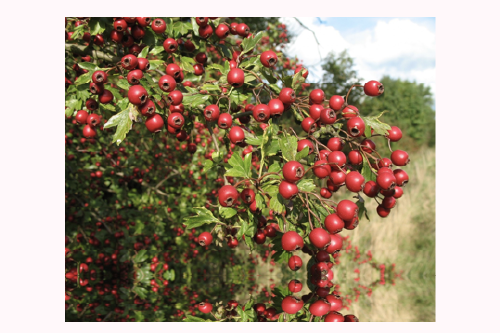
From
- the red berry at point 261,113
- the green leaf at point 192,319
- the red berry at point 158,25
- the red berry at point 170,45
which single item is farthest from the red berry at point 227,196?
the red berry at point 158,25

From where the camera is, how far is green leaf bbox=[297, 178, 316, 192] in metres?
1.38

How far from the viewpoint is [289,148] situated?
1421 mm

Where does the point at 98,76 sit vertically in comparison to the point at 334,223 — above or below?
above

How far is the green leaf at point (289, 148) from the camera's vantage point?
1.40 m

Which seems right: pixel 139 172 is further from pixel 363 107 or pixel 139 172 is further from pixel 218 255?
pixel 363 107

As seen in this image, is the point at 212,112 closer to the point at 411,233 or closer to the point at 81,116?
the point at 81,116

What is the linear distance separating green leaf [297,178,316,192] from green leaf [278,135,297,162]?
10 centimetres

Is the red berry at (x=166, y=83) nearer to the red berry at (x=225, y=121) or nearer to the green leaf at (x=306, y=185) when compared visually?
the red berry at (x=225, y=121)

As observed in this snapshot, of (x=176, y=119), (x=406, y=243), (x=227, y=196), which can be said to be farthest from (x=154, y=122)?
(x=406, y=243)

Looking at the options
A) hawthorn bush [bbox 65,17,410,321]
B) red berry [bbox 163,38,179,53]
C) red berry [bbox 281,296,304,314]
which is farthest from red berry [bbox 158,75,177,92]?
red berry [bbox 281,296,304,314]

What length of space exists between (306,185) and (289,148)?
0.17m

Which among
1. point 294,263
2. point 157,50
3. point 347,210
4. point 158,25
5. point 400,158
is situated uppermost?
point 158,25

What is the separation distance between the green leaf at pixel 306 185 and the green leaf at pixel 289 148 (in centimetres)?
10

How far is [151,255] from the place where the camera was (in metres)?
3.71
